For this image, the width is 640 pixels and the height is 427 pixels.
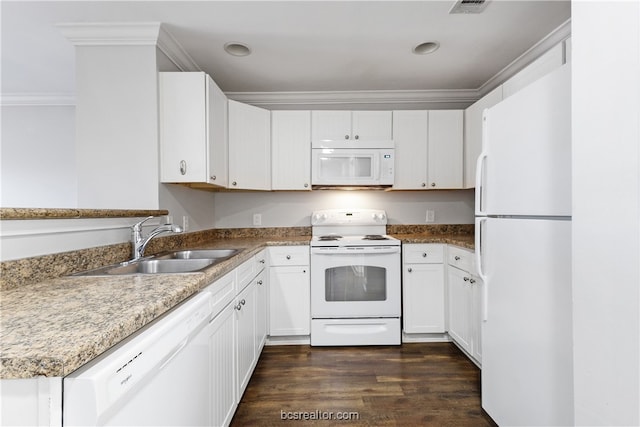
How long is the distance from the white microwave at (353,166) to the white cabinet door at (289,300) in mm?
864

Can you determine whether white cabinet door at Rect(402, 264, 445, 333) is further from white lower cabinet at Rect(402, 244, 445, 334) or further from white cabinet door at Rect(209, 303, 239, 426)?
white cabinet door at Rect(209, 303, 239, 426)

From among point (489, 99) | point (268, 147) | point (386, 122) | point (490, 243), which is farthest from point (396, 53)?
point (490, 243)

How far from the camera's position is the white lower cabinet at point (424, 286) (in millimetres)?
2520

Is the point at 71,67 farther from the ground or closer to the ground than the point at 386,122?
farther from the ground

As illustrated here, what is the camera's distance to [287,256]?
250 centimetres

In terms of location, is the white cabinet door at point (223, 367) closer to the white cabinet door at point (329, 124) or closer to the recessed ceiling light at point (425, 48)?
the white cabinet door at point (329, 124)

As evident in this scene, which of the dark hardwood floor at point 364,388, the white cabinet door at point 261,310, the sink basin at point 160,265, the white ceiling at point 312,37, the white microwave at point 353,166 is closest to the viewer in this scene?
the sink basin at point 160,265

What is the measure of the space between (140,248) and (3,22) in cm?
177

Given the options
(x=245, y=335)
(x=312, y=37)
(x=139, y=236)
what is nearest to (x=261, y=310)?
(x=245, y=335)

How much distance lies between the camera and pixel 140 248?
1635mm

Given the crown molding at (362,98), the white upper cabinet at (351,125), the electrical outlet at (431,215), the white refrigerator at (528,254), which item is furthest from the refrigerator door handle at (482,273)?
the crown molding at (362,98)

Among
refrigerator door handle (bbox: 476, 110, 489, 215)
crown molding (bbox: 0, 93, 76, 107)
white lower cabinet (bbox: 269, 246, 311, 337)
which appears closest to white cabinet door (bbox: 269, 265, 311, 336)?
white lower cabinet (bbox: 269, 246, 311, 337)

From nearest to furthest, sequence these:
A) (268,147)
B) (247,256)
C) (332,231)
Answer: (247,256) < (268,147) < (332,231)

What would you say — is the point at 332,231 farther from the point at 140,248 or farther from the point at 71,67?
the point at 71,67
